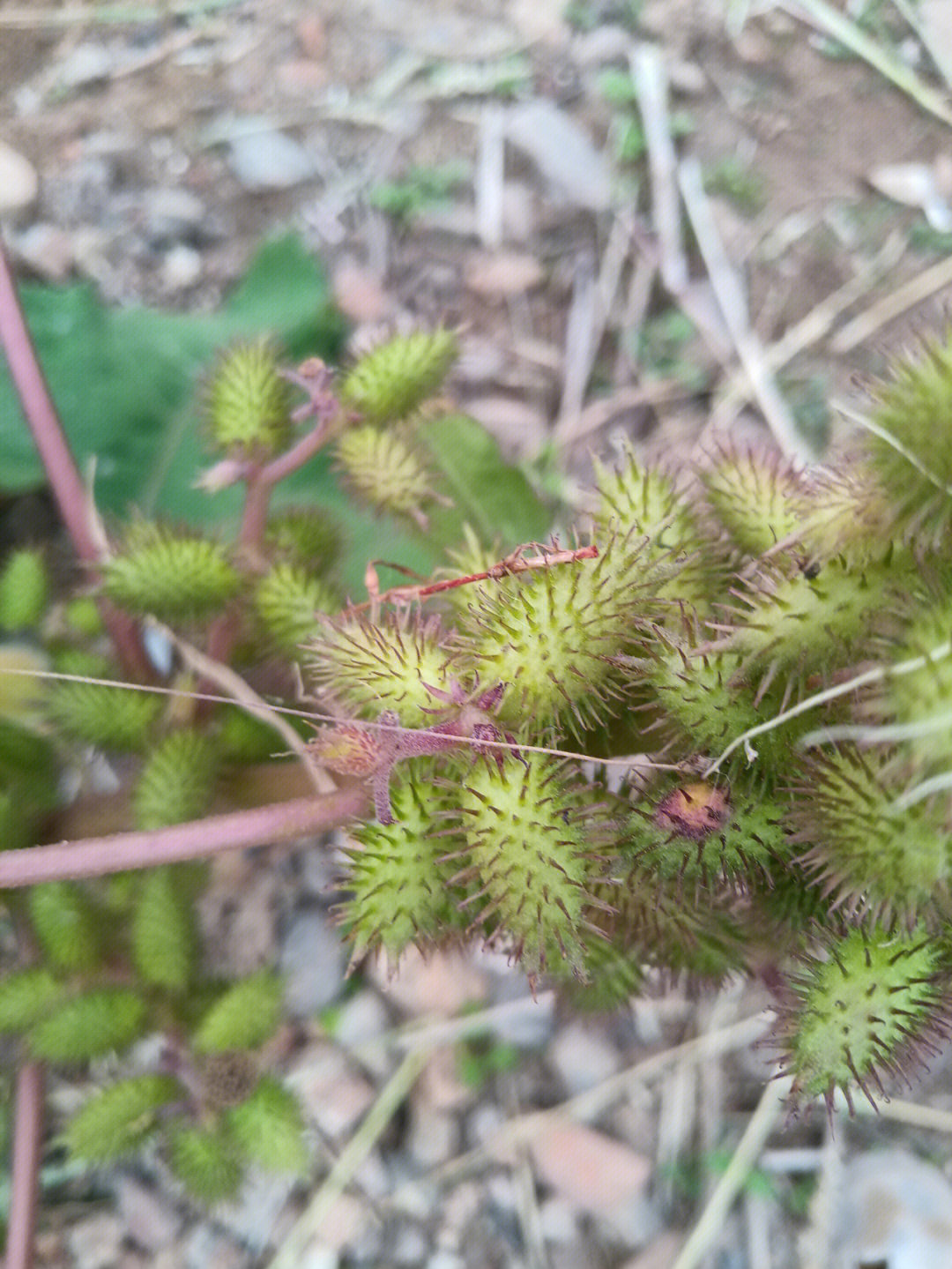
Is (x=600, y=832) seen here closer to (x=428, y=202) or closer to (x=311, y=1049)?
(x=311, y=1049)

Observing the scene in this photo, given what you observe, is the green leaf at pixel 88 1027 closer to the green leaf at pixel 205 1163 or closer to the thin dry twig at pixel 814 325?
the green leaf at pixel 205 1163

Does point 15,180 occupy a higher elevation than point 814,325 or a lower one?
higher

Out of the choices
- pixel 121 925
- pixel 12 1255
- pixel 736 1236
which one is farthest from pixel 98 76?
pixel 736 1236

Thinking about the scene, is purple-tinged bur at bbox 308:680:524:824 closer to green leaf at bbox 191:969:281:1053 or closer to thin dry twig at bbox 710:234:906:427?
green leaf at bbox 191:969:281:1053

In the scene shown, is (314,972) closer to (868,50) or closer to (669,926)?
(669,926)

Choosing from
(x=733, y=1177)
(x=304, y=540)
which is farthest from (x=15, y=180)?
(x=733, y=1177)
